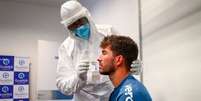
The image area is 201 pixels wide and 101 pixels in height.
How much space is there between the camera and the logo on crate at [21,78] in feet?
11.9

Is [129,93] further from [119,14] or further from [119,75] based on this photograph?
[119,14]

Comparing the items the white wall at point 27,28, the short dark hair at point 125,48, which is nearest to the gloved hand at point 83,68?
the short dark hair at point 125,48

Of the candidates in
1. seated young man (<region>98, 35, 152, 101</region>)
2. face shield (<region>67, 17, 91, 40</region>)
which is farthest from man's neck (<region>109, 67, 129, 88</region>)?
face shield (<region>67, 17, 91, 40</region>)

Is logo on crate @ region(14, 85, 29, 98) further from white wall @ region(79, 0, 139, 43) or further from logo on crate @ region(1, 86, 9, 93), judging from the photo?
white wall @ region(79, 0, 139, 43)

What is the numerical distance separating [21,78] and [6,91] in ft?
0.82

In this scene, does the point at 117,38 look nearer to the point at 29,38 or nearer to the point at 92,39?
the point at 92,39

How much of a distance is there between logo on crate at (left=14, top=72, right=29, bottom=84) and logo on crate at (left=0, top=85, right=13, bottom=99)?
0.11m

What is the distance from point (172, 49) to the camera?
1938mm

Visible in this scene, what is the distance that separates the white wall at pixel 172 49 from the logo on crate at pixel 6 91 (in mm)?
2047

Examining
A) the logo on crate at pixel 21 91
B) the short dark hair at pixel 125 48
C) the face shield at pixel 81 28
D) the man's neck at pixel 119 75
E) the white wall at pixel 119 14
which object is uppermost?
the white wall at pixel 119 14

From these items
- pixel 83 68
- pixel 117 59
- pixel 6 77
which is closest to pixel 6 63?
pixel 6 77

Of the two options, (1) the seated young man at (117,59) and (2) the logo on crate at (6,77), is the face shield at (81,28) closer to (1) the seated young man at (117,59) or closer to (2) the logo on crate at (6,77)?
(1) the seated young man at (117,59)

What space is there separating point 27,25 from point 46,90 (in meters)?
0.94

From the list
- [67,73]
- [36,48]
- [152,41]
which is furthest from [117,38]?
[36,48]
